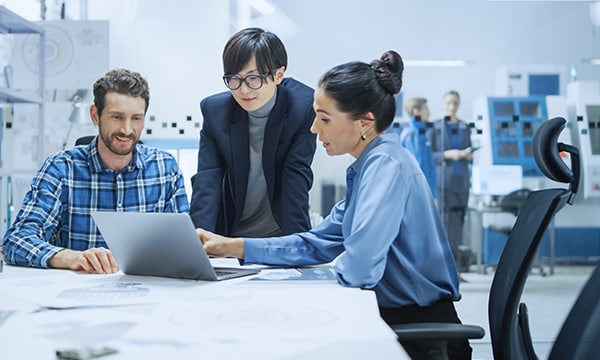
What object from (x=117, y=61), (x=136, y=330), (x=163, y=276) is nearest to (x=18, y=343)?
(x=136, y=330)

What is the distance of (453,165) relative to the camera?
4828mm

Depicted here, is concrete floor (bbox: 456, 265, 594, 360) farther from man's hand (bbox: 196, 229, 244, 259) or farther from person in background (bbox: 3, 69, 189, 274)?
man's hand (bbox: 196, 229, 244, 259)

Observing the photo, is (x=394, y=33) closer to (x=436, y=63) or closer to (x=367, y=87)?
(x=436, y=63)

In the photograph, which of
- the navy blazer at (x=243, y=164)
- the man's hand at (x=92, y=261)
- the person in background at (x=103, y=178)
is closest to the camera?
the man's hand at (x=92, y=261)

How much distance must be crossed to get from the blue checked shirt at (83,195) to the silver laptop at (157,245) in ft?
1.22

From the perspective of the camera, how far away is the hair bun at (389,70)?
5.81ft

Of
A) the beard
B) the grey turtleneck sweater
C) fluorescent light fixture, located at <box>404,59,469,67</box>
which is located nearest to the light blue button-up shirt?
the grey turtleneck sweater

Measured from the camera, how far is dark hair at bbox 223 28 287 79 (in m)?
2.38

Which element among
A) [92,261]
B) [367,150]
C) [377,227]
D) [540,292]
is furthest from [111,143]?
[540,292]

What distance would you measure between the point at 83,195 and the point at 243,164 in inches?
21.5

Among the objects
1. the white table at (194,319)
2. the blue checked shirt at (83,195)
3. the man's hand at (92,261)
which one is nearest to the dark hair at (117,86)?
the blue checked shirt at (83,195)

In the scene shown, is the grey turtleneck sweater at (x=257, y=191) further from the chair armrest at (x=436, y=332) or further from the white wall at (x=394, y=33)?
the white wall at (x=394, y=33)

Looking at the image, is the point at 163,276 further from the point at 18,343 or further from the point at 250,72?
the point at 250,72

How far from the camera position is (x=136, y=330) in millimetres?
1050
